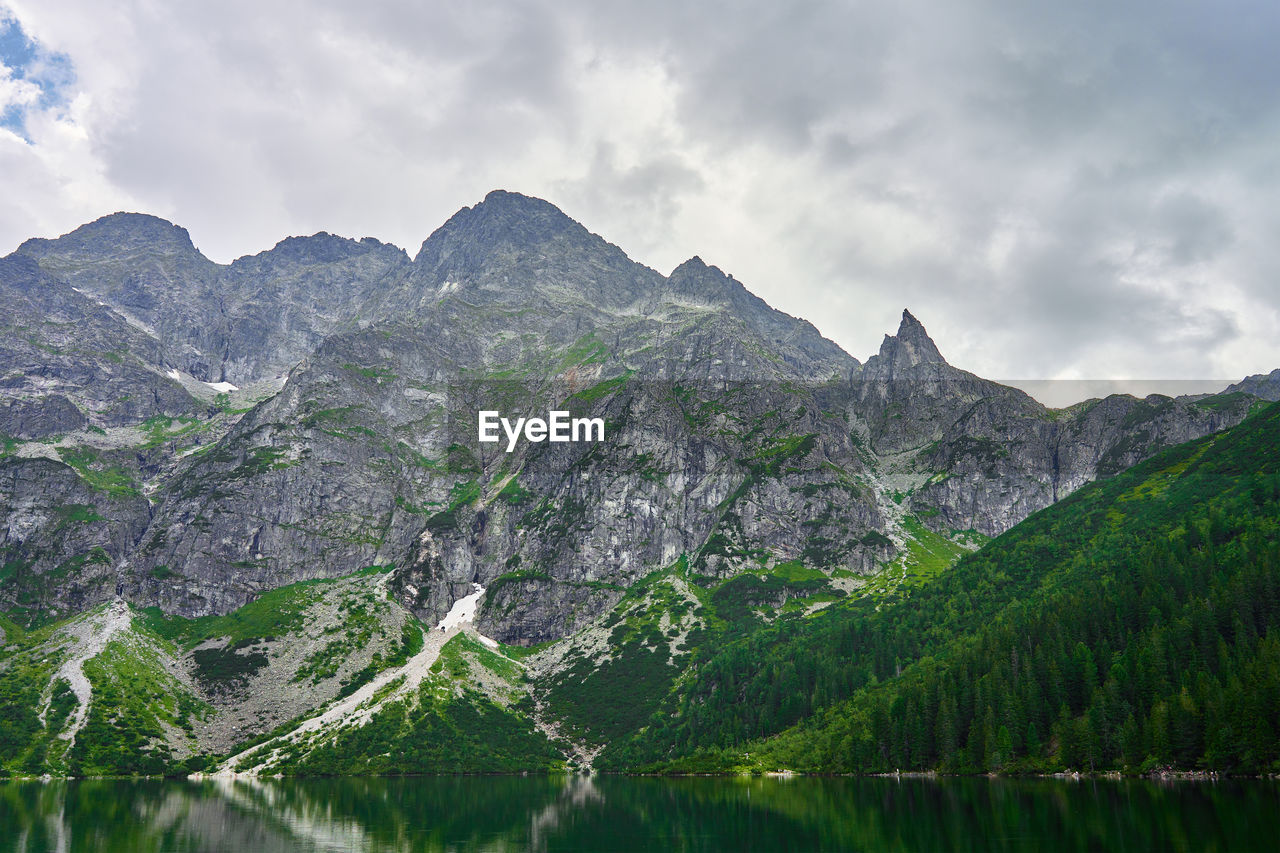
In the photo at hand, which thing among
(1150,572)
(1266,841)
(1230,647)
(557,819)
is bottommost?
(557,819)

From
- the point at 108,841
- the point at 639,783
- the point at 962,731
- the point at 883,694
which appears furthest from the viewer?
the point at 883,694

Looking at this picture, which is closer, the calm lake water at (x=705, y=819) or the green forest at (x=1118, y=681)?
the calm lake water at (x=705, y=819)

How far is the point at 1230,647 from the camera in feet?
412

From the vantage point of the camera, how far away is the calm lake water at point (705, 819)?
65562 millimetres

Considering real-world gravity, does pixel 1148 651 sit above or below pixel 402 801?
above

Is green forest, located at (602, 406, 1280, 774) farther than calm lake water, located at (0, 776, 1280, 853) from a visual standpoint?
Yes

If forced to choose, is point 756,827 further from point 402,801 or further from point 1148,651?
point 1148,651

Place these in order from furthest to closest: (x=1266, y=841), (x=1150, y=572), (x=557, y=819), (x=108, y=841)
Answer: (x=1150, y=572) < (x=557, y=819) < (x=108, y=841) < (x=1266, y=841)

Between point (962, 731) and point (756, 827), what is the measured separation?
8353 centimetres

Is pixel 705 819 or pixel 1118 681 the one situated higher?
pixel 1118 681

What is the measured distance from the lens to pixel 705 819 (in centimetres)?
9469

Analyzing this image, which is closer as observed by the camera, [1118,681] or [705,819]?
[705,819]

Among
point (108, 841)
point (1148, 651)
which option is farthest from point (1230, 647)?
point (108, 841)

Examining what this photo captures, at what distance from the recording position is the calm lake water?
215 ft
